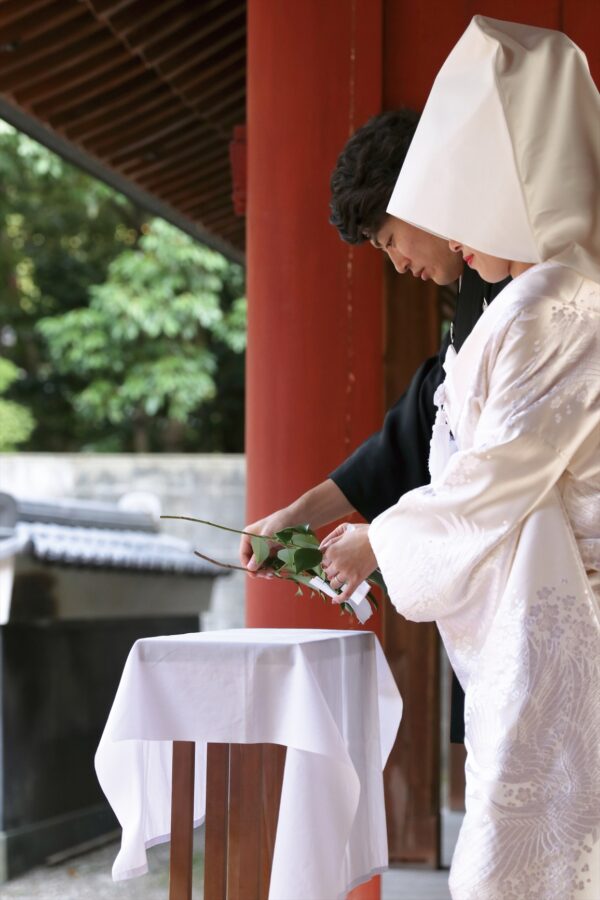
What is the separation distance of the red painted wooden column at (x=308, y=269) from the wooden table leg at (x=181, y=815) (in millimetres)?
1113

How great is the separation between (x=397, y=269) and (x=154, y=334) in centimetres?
1113

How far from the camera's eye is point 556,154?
6.13ft

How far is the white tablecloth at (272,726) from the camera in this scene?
201 cm

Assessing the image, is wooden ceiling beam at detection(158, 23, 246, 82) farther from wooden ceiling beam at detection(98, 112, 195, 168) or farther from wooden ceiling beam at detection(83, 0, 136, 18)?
wooden ceiling beam at detection(98, 112, 195, 168)

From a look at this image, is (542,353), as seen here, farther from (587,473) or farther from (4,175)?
(4,175)

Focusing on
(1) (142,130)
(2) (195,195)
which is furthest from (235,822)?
(2) (195,195)

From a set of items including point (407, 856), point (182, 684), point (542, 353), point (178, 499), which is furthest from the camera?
point (178, 499)

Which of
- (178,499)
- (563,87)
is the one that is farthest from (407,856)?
(178,499)

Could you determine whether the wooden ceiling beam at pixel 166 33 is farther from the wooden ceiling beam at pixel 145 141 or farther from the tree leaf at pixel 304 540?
the tree leaf at pixel 304 540

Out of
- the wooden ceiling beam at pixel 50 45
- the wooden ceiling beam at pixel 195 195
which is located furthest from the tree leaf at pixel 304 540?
the wooden ceiling beam at pixel 195 195

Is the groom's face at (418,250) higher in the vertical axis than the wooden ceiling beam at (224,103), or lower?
lower

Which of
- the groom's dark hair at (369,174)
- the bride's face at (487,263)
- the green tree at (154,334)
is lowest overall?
the bride's face at (487,263)

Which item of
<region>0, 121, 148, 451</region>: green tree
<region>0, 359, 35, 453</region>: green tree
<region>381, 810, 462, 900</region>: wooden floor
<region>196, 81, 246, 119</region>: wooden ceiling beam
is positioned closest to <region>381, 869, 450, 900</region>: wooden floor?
<region>381, 810, 462, 900</region>: wooden floor

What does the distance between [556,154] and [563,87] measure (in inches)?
4.6
